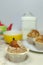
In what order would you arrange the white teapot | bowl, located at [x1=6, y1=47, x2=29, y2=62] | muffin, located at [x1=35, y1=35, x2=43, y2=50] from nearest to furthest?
1. bowl, located at [x1=6, y1=47, x2=29, y2=62]
2. muffin, located at [x1=35, y1=35, x2=43, y2=50]
3. the white teapot

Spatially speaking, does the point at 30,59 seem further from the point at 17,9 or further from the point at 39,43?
the point at 17,9

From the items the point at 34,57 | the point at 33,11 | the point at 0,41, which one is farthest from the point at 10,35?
the point at 33,11

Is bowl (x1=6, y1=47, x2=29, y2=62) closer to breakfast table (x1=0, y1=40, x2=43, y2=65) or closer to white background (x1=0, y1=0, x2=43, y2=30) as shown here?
breakfast table (x1=0, y1=40, x2=43, y2=65)

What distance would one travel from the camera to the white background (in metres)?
1.09

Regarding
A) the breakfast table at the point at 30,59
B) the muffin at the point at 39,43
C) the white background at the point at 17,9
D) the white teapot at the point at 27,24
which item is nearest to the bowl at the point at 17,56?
the breakfast table at the point at 30,59

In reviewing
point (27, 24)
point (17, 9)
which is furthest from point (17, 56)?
point (17, 9)

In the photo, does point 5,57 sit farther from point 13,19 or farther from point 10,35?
point 13,19

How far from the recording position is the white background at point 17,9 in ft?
3.57

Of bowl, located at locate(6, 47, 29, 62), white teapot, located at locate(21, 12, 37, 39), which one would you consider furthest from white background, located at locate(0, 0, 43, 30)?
bowl, located at locate(6, 47, 29, 62)

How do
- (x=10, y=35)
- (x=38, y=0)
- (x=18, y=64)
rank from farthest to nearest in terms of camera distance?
(x=38, y=0) < (x=10, y=35) < (x=18, y=64)

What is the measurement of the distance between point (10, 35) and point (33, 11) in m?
0.33

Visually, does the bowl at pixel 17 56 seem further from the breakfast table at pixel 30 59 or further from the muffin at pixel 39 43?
the muffin at pixel 39 43

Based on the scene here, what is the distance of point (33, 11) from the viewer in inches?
43.1

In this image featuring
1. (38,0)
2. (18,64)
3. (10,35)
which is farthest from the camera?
(38,0)
